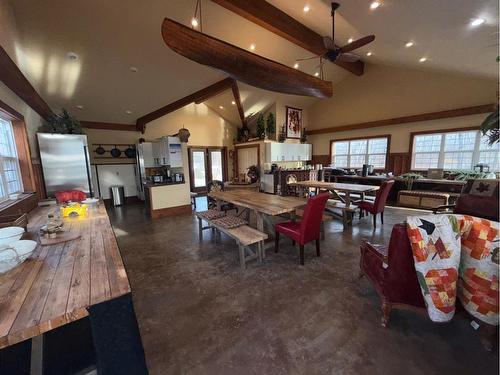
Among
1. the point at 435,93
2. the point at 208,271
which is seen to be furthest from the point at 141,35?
the point at 435,93

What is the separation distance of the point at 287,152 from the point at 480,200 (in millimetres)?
6420

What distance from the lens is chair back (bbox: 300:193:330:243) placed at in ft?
8.30

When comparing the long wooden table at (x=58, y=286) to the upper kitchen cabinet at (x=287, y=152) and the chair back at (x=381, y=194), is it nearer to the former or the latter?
the chair back at (x=381, y=194)

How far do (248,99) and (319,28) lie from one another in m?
2.94

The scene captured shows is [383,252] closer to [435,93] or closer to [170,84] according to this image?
[170,84]

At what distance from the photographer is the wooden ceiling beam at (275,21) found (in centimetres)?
323

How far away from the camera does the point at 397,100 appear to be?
6625mm

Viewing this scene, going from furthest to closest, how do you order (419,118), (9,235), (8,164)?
(419,118)
(8,164)
(9,235)

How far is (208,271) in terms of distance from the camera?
264 cm

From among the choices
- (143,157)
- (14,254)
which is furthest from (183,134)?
(14,254)

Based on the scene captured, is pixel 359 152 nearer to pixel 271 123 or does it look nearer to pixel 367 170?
pixel 367 170

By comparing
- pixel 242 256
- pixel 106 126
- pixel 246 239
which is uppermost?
pixel 106 126

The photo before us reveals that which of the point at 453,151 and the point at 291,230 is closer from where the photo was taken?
the point at 291,230

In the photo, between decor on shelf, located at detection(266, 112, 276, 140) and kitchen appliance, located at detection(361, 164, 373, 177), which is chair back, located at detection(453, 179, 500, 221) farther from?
decor on shelf, located at detection(266, 112, 276, 140)
